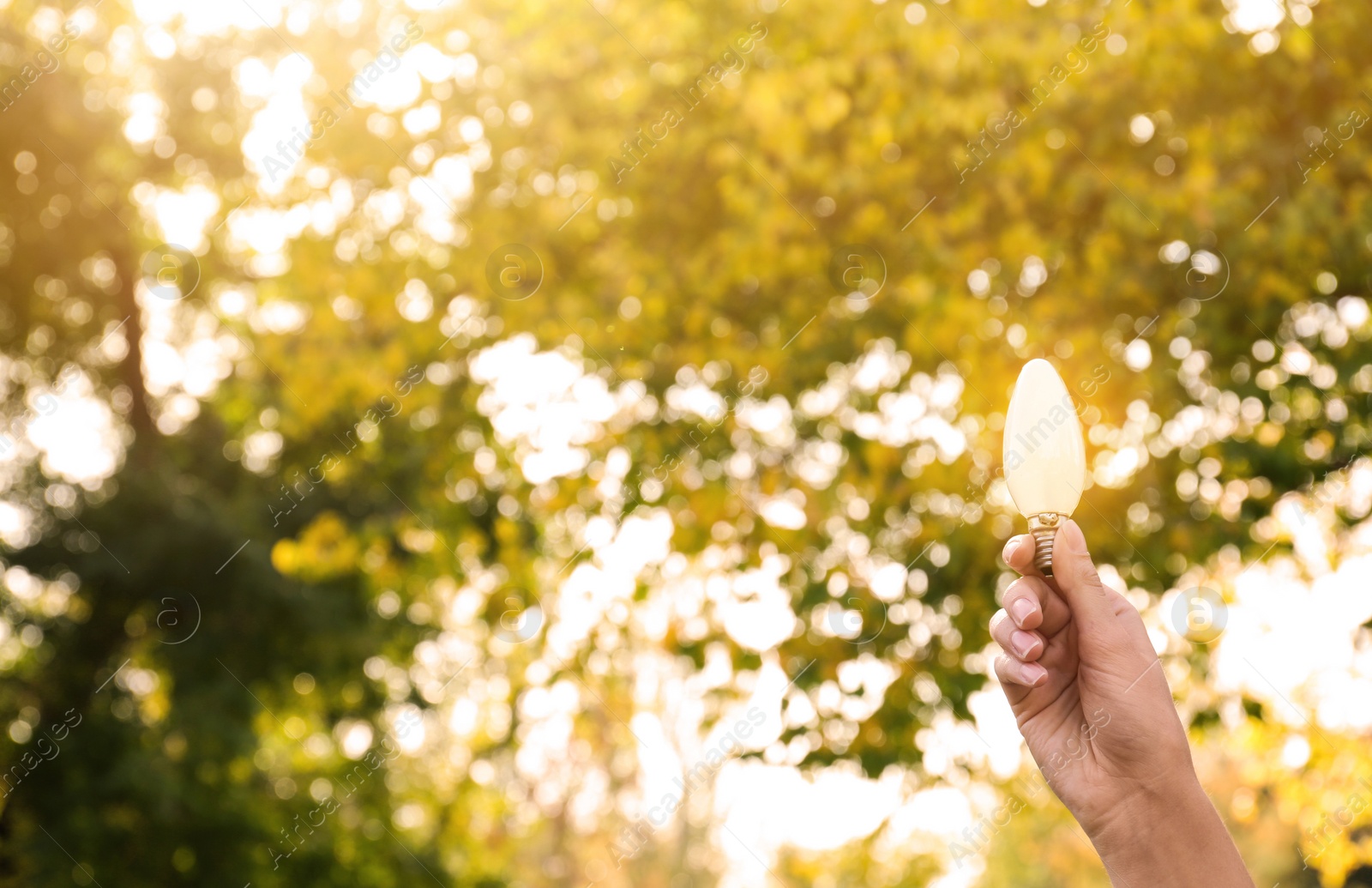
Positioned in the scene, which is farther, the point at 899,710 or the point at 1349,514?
the point at 1349,514

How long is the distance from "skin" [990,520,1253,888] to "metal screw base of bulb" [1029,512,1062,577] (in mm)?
13

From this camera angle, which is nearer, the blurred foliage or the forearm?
the forearm

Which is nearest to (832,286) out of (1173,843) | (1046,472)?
(1046,472)

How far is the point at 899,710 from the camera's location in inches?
190

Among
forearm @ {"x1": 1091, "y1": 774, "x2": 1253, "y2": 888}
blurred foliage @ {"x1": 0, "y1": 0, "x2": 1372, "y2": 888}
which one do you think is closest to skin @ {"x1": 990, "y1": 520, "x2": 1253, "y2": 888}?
forearm @ {"x1": 1091, "y1": 774, "x2": 1253, "y2": 888}

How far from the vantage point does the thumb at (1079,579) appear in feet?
6.10

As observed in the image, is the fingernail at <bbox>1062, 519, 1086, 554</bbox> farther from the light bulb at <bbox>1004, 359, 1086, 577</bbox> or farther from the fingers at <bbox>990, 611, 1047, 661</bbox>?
the fingers at <bbox>990, 611, 1047, 661</bbox>

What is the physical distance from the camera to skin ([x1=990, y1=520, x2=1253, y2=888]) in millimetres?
1838

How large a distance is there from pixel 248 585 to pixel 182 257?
4.33 m

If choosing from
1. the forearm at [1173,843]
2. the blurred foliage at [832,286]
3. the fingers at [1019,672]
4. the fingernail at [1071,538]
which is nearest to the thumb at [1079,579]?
the fingernail at [1071,538]

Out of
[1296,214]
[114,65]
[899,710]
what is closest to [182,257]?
[114,65]

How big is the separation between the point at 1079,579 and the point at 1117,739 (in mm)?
283

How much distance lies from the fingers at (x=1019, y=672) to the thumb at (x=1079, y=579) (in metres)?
0.13

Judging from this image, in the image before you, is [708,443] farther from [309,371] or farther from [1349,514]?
[1349,514]
